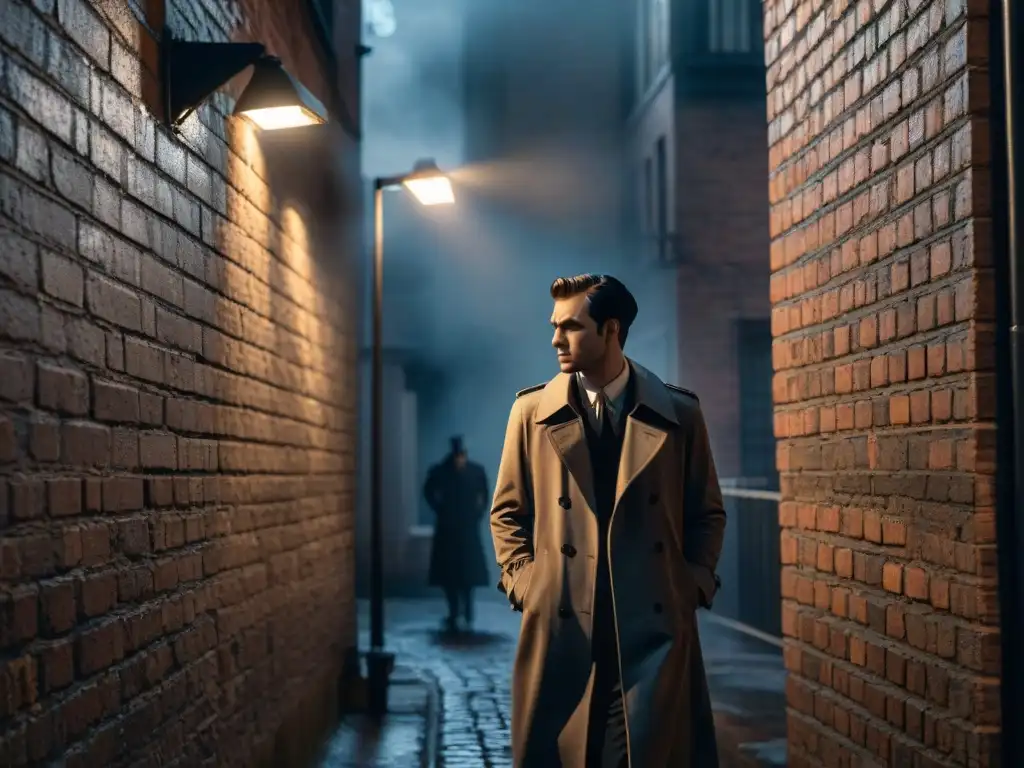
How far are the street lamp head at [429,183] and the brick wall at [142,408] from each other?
2310 mm

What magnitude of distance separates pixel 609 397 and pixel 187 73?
5.72ft

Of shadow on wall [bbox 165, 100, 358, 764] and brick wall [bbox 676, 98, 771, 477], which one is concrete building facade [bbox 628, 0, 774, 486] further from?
shadow on wall [bbox 165, 100, 358, 764]

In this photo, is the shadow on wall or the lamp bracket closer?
the lamp bracket

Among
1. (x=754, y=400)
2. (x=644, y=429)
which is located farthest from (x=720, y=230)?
(x=644, y=429)

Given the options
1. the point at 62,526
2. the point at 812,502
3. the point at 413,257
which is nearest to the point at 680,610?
the point at 812,502

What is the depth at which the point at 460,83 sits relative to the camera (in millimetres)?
24328

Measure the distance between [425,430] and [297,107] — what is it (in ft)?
50.6

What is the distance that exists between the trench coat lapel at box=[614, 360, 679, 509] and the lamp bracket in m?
1.70

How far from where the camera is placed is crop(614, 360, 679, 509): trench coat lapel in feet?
13.9

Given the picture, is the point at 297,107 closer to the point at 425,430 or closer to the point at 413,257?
the point at 425,430

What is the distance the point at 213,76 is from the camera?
456 centimetres

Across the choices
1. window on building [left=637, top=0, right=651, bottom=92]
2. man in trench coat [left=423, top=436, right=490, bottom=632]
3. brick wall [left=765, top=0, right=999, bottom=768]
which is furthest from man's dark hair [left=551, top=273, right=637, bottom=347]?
window on building [left=637, top=0, right=651, bottom=92]

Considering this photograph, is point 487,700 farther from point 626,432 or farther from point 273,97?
point 626,432

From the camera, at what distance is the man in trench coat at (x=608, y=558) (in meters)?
4.16
